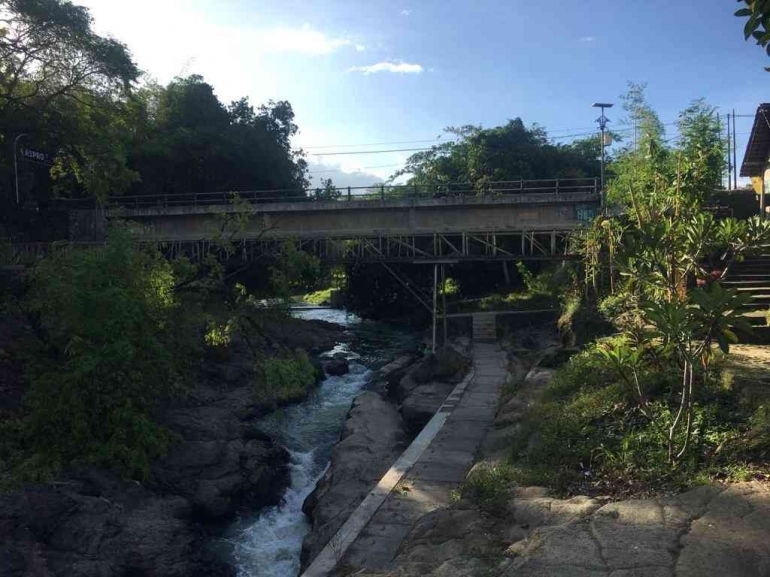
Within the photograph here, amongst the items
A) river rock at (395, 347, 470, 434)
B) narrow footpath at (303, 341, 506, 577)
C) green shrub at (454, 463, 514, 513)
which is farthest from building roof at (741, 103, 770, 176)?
green shrub at (454, 463, 514, 513)

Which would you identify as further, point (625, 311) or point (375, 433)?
point (375, 433)

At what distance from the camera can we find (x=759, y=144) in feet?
63.4

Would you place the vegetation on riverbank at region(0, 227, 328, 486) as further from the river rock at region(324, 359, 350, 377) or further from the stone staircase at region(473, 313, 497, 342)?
the stone staircase at region(473, 313, 497, 342)

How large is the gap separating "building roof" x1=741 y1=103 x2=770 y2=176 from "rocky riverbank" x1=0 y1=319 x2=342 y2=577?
18.0 meters

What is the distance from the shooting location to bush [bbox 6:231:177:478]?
10.7 m

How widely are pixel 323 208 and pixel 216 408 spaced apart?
1137cm

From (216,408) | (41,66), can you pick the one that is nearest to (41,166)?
(41,66)

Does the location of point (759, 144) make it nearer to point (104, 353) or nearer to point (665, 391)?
point (665, 391)

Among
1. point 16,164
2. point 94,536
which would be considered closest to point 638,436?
point 94,536

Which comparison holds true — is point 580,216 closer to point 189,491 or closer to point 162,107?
point 189,491

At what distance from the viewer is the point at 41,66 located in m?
18.2

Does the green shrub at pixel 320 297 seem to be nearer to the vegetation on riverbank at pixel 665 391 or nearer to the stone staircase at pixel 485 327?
the stone staircase at pixel 485 327

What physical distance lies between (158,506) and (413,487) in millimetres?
5130

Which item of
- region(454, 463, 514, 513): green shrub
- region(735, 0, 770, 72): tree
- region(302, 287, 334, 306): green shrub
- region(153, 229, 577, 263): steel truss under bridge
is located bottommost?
region(302, 287, 334, 306): green shrub
